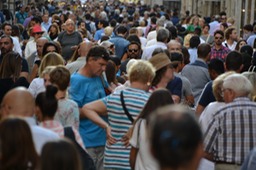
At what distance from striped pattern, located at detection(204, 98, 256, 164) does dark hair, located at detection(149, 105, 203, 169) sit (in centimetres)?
345

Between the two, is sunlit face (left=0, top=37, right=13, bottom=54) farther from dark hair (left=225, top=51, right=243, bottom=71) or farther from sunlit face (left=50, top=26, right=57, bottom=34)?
sunlit face (left=50, top=26, right=57, bottom=34)

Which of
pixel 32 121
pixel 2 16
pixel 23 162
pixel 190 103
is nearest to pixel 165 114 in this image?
pixel 23 162

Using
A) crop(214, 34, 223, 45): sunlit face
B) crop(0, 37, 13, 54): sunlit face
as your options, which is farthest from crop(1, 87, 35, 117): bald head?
crop(214, 34, 223, 45): sunlit face

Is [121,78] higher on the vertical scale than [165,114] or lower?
lower

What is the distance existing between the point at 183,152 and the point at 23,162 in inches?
51.6

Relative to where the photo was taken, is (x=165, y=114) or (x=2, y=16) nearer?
(x=165, y=114)

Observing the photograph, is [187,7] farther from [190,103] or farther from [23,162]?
[23,162]

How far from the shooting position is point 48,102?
261 inches

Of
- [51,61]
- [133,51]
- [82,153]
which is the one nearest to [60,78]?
[82,153]

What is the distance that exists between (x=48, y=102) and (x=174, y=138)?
9.72ft

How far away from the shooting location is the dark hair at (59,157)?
→ 14.7 ft

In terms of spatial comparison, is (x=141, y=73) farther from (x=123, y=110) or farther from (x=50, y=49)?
(x=50, y=49)

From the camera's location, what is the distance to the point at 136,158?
23.2 feet

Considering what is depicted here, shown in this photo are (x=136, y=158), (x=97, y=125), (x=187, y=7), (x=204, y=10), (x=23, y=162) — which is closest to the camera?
(x=23, y=162)
